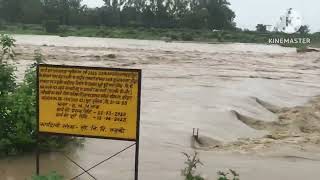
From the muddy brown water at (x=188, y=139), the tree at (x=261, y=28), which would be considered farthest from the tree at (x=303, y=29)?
the muddy brown water at (x=188, y=139)

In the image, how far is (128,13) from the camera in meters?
85.7

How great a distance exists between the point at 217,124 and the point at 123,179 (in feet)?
14.3

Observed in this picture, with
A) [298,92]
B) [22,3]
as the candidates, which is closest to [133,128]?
[298,92]

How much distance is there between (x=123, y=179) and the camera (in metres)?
6.79

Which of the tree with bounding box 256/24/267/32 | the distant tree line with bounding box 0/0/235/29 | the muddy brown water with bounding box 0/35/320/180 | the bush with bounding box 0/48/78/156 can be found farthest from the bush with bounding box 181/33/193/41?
the bush with bounding box 0/48/78/156

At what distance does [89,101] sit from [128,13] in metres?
81.3

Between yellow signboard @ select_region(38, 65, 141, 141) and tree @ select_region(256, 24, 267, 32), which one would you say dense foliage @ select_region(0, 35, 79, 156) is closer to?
yellow signboard @ select_region(38, 65, 141, 141)

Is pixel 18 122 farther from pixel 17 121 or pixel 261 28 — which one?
pixel 261 28

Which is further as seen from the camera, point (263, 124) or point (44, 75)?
point (263, 124)

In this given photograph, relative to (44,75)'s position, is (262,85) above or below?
below

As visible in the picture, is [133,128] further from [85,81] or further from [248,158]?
[248,158]

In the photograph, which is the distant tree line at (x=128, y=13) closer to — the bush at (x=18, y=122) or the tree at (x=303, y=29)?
the tree at (x=303, y=29)

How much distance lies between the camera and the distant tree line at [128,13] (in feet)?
262

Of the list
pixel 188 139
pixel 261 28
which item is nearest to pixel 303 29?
pixel 261 28
